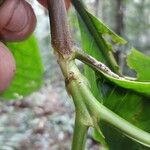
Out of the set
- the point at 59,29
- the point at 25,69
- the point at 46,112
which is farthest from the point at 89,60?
the point at 46,112

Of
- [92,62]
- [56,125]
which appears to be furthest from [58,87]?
[92,62]

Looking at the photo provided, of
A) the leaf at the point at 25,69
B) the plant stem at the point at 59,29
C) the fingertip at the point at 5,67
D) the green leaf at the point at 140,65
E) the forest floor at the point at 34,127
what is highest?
the plant stem at the point at 59,29

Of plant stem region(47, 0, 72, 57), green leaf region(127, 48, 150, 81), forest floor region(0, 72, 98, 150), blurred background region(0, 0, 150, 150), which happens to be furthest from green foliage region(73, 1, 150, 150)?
forest floor region(0, 72, 98, 150)

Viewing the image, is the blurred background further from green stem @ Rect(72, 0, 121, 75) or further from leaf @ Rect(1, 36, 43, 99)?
green stem @ Rect(72, 0, 121, 75)

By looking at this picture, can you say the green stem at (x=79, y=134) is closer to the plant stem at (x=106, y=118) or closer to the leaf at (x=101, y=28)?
the plant stem at (x=106, y=118)

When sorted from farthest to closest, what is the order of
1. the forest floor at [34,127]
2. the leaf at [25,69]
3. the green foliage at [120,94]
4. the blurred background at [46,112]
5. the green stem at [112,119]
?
the blurred background at [46,112] < the forest floor at [34,127] < the leaf at [25,69] < the green foliage at [120,94] < the green stem at [112,119]

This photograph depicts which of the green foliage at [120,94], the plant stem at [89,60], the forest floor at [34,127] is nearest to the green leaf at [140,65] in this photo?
the green foliage at [120,94]

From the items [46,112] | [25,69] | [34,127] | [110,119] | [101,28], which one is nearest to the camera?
[110,119]

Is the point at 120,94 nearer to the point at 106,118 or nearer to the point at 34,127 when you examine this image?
the point at 106,118

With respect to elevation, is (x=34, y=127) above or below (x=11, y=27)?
below
